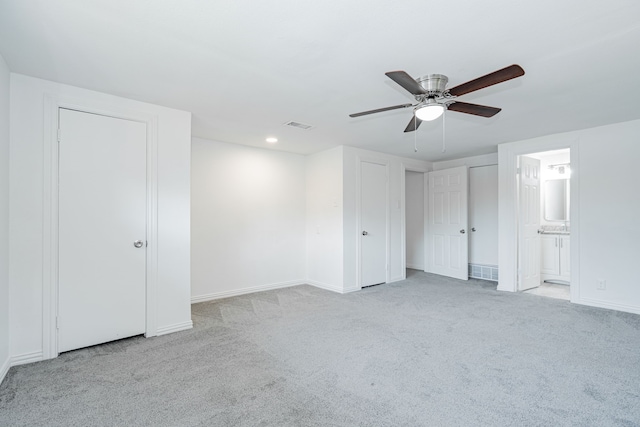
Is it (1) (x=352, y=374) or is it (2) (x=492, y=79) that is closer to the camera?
(2) (x=492, y=79)

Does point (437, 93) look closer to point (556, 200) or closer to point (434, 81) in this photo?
point (434, 81)

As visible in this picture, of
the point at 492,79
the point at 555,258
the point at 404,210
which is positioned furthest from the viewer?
the point at 404,210

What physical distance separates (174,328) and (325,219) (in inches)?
105

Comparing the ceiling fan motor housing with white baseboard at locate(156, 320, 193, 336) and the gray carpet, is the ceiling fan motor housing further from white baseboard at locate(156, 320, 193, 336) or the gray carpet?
white baseboard at locate(156, 320, 193, 336)

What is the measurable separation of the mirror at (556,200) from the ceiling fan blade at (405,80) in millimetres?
4914

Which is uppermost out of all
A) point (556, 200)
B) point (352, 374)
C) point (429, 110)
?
point (429, 110)

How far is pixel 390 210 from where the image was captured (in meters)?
5.39

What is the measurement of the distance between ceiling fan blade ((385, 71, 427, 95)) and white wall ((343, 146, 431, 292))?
8.62 feet

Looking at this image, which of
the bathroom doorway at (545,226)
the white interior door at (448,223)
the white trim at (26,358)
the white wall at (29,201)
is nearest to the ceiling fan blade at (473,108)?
the bathroom doorway at (545,226)

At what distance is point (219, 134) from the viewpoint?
161 inches

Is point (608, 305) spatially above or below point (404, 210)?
below

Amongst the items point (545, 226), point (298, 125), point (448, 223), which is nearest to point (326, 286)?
point (298, 125)

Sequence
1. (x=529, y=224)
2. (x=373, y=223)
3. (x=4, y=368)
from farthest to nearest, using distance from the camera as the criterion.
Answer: (x=373, y=223) < (x=529, y=224) < (x=4, y=368)

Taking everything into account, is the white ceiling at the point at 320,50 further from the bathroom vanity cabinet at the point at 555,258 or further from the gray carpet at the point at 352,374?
the bathroom vanity cabinet at the point at 555,258
